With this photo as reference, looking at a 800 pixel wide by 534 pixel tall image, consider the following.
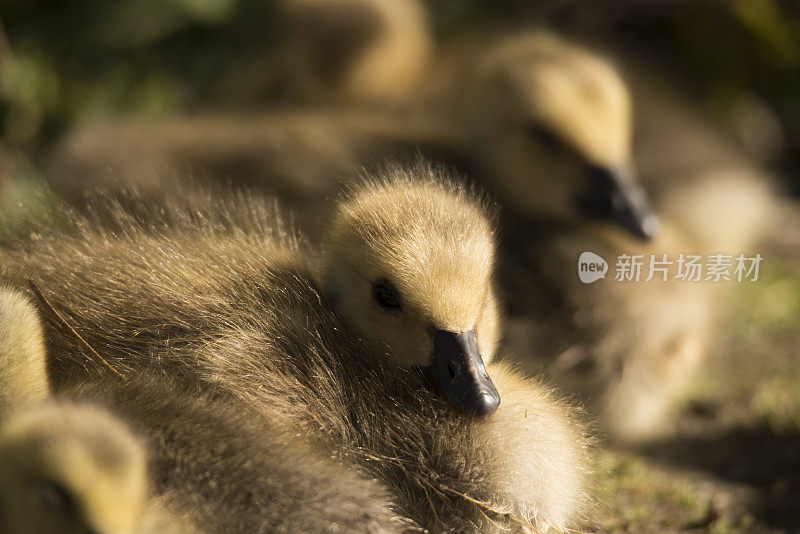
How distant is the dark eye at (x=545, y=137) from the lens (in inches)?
59.0

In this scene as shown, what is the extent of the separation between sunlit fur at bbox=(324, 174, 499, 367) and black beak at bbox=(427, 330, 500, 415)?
1cm

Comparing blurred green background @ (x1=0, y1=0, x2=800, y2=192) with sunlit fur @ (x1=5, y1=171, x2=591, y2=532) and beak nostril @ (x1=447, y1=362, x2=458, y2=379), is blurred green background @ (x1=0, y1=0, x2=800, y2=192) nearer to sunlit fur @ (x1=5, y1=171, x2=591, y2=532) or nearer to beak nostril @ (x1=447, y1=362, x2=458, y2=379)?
sunlit fur @ (x1=5, y1=171, x2=591, y2=532)

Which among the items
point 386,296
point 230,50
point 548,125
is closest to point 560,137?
point 548,125

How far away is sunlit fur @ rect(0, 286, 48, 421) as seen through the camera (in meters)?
0.85

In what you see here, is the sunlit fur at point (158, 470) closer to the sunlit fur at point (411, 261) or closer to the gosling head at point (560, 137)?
the sunlit fur at point (411, 261)

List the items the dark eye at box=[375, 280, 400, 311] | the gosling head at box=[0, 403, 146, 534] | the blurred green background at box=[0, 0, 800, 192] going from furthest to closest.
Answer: the blurred green background at box=[0, 0, 800, 192], the dark eye at box=[375, 280, 400, 311], the gosling head at box=[0, 403, 146, 534]

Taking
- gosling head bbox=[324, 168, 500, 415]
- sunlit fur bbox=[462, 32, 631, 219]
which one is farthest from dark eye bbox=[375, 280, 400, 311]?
sunlit fur bbox=[462, 32, 631, 219]

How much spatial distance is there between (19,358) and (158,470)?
20cm

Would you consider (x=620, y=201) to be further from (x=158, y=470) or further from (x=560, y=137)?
(x=158, y=470)

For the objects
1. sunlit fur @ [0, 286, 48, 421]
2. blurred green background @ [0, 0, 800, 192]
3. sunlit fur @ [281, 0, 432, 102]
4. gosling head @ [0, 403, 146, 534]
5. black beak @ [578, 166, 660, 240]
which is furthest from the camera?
blurred green background @ [0, 0, 800, 192]

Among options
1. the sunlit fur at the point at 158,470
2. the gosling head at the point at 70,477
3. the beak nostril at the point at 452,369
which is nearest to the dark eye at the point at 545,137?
the beak nostril at the point at 452,369

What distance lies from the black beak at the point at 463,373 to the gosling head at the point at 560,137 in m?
0.62

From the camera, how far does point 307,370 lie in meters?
0.92

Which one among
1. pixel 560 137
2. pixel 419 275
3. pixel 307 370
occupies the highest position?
pixel 560 137
